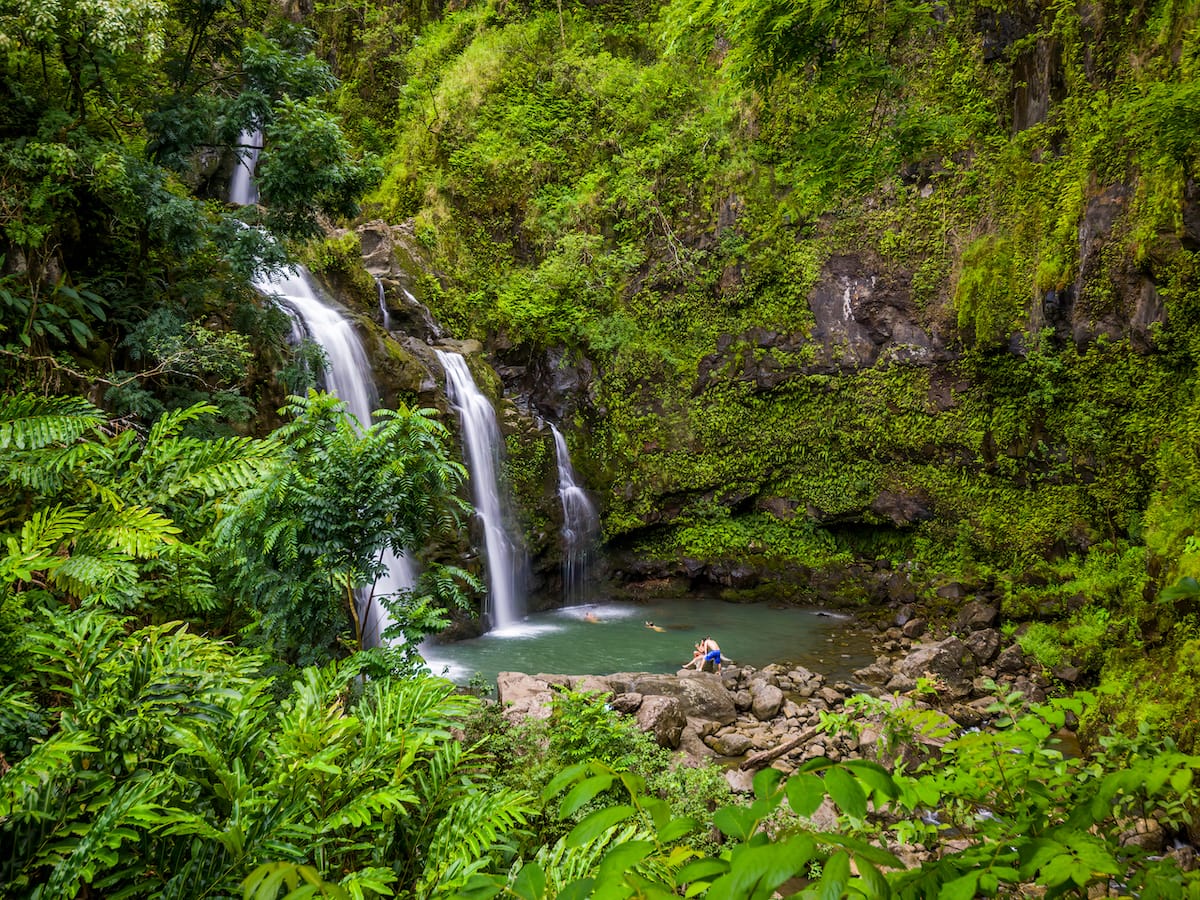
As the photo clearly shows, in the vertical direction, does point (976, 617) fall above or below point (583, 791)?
below

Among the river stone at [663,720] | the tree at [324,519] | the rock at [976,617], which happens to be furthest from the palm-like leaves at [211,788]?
the rock at [976,617]

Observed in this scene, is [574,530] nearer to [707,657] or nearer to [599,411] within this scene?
[599,411]

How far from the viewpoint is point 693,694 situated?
280 inches

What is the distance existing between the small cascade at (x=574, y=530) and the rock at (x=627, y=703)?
6.19 metres

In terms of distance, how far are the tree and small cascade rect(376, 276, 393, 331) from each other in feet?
28.4

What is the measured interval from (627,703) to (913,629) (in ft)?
20.1

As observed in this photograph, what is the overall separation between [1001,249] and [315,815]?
1249 centimetres

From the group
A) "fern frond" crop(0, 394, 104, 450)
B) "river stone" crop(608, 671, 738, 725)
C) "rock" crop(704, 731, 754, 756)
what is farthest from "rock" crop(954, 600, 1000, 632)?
"fern frond" crop(0, 394, 104, 450)

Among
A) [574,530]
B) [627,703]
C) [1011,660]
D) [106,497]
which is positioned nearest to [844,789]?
[106,497]

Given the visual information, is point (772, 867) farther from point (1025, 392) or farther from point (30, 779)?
point (1025, 392)

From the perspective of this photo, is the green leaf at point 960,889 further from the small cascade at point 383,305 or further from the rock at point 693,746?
the small cascade at point 383,305

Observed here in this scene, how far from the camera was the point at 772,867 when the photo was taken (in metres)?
0.66

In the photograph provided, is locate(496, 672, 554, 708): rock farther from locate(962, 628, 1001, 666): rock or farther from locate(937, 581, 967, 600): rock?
locate(937, 581, 967, 600): rock

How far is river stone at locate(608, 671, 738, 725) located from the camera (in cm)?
700
